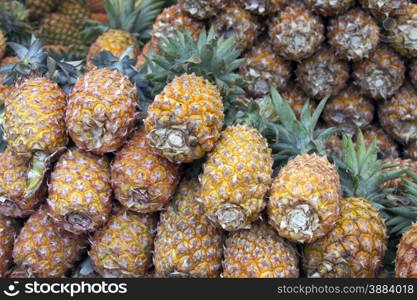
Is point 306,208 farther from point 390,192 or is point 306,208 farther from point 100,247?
point 100,247

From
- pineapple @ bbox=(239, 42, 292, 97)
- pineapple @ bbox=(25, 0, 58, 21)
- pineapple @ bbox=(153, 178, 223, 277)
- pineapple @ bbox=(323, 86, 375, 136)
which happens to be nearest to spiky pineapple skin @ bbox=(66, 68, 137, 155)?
pineapple @ bbox=(153, 178, 223, 277)

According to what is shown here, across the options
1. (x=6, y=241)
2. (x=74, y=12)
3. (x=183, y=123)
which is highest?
(x=183, y=123)

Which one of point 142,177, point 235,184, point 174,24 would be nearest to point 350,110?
point 174,24

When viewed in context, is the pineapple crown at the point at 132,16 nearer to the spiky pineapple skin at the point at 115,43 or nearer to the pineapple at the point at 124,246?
the spiky pineapple skin at the point at 115,43

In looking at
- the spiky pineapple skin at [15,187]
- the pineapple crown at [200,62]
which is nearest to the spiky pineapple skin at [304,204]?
the pineapple crown at [200,62]

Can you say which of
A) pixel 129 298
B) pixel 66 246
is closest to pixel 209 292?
pixel 129 298

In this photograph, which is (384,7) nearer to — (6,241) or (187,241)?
(187,241)
